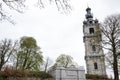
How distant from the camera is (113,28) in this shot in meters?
23.5

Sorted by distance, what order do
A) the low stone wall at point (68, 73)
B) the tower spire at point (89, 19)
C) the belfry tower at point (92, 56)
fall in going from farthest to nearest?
the tower spire at point (89, 19), the belfry tower at point (92, 56), the low stone wall at point (68, 73)

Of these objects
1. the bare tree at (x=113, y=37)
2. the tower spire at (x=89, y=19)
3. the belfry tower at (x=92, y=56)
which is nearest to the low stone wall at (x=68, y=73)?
the bare tree at (x=113, y=37)

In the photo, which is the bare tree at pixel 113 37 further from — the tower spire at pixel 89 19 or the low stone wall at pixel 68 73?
the tower spire at pixel 89 19

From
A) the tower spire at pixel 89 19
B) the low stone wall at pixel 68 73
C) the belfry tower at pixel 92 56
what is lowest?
the low stone wall at pixel 68 73

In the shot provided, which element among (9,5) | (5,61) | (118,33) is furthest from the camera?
(5,61)

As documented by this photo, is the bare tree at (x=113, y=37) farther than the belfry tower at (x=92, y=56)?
No

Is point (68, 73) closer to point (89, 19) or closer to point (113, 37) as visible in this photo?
point (113, 37)

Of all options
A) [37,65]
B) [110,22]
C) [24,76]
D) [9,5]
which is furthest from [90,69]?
[9,5]

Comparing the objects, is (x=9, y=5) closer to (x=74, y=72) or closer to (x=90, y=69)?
(x=74, y=72)

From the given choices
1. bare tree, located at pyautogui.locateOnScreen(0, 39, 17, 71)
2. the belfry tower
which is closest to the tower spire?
the belfry tower

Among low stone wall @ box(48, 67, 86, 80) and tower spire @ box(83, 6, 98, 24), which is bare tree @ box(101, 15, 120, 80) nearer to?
low stone wall @ box(48, 67, 86, 80)

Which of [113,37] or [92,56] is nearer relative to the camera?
[113,37]

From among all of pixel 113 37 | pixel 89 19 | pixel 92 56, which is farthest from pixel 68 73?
pixel 89 19

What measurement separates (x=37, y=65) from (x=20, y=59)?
329 centimetres
